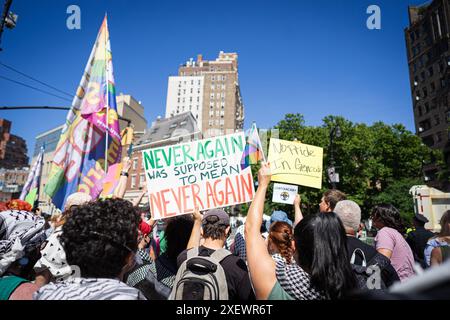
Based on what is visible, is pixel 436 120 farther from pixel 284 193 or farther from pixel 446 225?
pixel 446 225

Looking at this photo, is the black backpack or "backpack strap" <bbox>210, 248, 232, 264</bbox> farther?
"backpack strap" <bbox>210, 248, 232, 264</bbox>

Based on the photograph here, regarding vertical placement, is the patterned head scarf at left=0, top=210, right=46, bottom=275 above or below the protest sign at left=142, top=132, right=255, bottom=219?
below

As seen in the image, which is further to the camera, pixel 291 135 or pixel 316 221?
pixel 291 135

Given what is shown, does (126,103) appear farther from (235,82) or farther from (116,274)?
(116,274)

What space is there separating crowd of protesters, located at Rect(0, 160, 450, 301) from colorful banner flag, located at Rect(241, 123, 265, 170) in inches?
55.4

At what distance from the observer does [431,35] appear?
1762 inches

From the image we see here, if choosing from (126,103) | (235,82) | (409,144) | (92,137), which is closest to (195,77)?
(235,82)

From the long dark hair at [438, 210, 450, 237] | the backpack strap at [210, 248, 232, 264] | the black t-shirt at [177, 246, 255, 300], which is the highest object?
the long dark hair at [438, 210, 450, 237]

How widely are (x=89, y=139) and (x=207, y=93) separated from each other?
8224cm

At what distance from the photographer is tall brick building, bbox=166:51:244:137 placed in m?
81.7

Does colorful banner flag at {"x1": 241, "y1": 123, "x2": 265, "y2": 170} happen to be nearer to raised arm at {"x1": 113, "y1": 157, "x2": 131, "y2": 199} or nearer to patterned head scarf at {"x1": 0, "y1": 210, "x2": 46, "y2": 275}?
raised arm at {"x1": 113, "y1": 157, "x2": 131, "y2": 199}

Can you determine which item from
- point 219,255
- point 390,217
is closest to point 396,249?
point 390,217

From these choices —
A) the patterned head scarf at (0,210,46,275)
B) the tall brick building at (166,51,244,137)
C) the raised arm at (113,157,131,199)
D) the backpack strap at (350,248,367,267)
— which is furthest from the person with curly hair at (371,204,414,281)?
the tall brick building at (166,51,244,137)

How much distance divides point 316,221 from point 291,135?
3135cm
